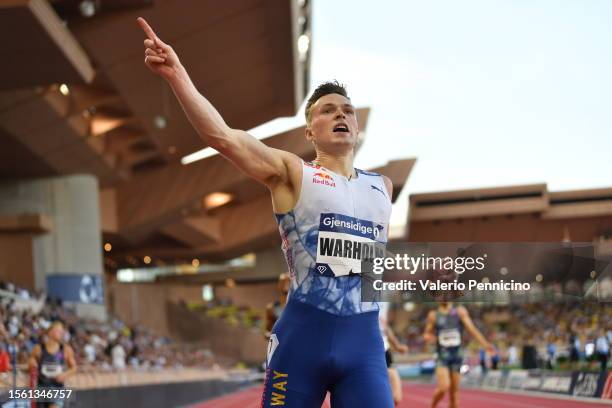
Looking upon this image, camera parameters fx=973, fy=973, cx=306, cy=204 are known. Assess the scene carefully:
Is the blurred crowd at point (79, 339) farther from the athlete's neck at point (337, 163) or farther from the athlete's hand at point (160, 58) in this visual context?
the athlete's hand at point (160, 58)

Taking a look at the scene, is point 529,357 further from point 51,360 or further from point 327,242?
point 327,242

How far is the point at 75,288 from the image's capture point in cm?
3838

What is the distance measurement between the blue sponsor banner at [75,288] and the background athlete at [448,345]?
25096 mm

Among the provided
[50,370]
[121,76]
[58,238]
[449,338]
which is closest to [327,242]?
[50,370]

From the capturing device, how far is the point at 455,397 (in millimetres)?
13898


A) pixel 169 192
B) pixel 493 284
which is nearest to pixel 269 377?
pixel 493 284

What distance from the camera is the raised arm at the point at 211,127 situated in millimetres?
3891

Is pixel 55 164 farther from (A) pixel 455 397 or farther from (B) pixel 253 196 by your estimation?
(A) pixel 455 397

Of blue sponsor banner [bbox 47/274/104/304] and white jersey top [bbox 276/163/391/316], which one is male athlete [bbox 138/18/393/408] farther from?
blue sponsor banner [bbox 47/274/104/304]

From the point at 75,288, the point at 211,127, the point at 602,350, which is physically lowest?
the point at 602,350

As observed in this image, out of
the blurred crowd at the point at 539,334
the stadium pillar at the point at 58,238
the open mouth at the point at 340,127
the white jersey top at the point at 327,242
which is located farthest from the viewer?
the stadium pillar at the point at 58,238

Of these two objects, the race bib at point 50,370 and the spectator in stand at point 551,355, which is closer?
the race bib at point 50,370

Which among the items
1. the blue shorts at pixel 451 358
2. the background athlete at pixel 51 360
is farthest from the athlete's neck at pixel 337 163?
the blue shorts at pixel 451 358

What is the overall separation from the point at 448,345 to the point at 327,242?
414 inches
